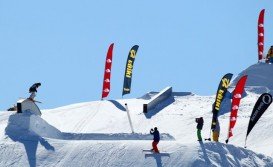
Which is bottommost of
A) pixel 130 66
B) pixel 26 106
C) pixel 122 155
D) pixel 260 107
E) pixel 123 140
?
pixel 122 155

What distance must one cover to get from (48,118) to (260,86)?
1208 centimetres

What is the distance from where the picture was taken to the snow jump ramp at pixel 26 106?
48438mm

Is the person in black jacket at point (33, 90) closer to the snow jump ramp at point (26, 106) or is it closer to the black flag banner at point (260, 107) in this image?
the snow jump ramp at point (26, 106)

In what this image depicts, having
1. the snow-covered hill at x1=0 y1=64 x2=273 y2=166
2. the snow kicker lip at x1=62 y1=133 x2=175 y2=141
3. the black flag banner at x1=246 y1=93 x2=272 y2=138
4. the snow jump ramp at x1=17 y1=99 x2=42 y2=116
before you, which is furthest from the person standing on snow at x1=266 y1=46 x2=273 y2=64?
the snow jump ramp at x1=17 y1=99 x2=42 y2=116

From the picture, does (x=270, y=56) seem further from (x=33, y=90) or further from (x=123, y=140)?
(x=33, y=90)

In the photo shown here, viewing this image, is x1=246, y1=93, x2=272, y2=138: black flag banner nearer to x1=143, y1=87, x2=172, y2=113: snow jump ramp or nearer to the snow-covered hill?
the snow-covered hill

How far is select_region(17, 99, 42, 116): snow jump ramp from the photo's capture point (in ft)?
159

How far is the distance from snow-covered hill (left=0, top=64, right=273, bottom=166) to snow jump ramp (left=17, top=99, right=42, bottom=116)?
396 millimetres

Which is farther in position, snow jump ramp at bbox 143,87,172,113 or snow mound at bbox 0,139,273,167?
snow jump ramp at bbox 143,87,172,113

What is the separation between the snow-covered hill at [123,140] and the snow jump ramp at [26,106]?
1.30 feet

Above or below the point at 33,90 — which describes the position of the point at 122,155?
below

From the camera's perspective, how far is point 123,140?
154 ft

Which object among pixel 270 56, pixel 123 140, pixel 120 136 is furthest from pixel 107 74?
pixel 123 140

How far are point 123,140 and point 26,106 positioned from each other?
4.74 m
